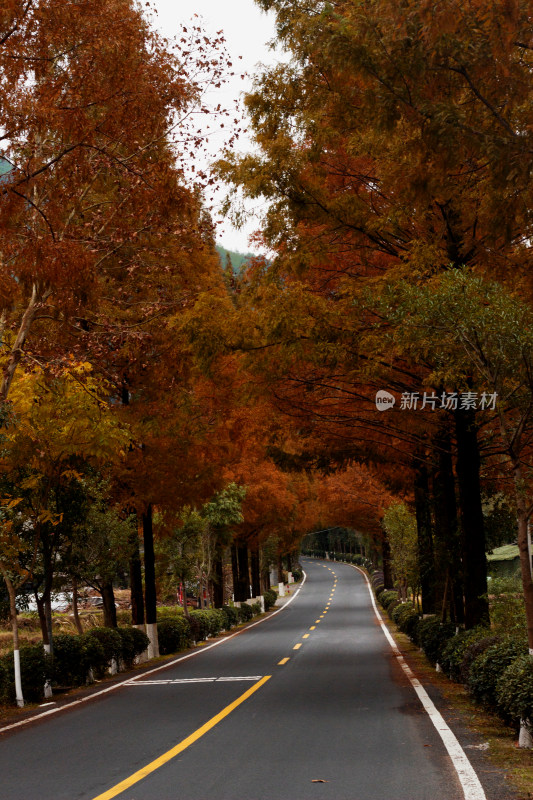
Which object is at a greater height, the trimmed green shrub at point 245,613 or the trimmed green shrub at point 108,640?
the trimmed green shrub at point 108,640

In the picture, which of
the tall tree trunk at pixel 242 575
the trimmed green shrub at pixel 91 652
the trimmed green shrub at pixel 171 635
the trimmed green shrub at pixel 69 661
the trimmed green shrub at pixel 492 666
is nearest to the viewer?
the trimmed green shrub at pixel 492 666

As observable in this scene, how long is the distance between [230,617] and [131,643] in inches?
615

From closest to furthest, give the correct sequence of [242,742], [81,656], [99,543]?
[242,742], [81,656], [99,543]

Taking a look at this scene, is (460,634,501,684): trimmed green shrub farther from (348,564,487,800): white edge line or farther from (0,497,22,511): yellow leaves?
(0,497,22,511): yellow leaves

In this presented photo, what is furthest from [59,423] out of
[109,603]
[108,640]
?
[109,603]

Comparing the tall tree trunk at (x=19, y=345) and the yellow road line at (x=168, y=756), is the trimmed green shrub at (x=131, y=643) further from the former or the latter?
A: the tall tree trunk at (x=19, y=345)

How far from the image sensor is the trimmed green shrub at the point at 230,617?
33.0 m

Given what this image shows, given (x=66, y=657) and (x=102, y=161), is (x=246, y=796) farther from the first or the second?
(x=66, y=657)

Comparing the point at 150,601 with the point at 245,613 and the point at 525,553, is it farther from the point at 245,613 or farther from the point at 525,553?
the point at 245,613

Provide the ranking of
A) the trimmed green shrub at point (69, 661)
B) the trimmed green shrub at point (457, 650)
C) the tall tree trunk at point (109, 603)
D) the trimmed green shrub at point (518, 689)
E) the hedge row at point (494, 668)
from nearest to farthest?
the trimmed green shrub at point (518, 689)
the hedge row at point (494, 668)
the trimmed green shrub at point (457, 650)
the trimmed green shrub at point (69, 661)
the tall tree trunk at point (109, 603)

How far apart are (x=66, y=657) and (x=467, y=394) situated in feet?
30.6

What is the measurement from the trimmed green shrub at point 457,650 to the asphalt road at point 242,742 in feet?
2.64

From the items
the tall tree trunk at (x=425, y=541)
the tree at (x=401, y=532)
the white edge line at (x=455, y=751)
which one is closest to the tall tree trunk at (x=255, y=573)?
the tree at (x=401, y=532)

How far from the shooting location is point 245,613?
38250 millimetres
